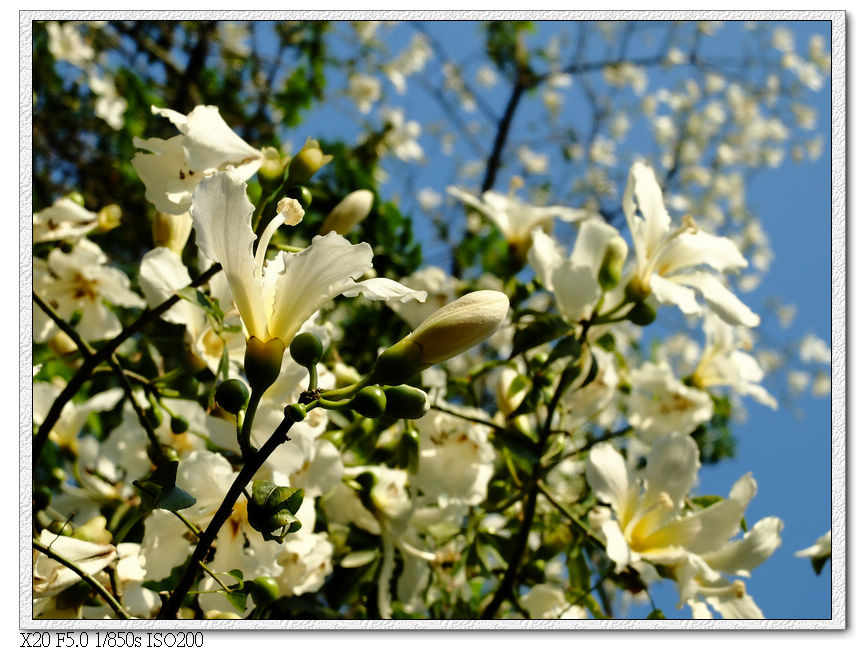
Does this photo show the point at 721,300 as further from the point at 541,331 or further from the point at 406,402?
the point at 406,402

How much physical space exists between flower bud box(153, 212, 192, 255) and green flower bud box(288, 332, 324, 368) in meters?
0.38

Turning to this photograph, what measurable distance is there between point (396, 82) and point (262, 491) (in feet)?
7.66

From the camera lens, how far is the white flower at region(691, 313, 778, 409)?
1045 mm

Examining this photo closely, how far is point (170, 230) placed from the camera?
0.83 m

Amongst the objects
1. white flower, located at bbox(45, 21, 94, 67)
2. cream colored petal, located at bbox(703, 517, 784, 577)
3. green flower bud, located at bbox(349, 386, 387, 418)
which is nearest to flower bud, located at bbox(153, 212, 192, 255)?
green flower bud, located at bbox(349, 386, 387, 418)

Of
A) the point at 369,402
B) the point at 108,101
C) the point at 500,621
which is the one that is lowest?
the point at 500,621

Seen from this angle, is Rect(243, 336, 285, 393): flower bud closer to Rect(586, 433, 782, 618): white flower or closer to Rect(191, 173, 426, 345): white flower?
Rect(191, 173, 426, 345): white flower

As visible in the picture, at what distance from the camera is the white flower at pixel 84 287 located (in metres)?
0.93

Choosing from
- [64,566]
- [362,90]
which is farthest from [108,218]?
[362,90]

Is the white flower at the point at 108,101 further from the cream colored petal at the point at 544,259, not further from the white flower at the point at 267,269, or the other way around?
the white flower at the point at 267,269

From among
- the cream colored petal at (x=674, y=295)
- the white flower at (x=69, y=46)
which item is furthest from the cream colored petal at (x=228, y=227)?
the white flower at (x=69, y=46)

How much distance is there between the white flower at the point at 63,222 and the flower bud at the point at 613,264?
586 millimetres

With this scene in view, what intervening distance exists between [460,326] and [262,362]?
0.13 metres
